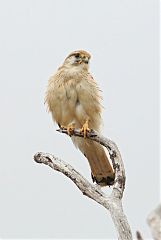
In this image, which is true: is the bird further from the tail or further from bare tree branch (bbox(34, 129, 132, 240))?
bare tree branch (bbox(34, 129, 132, 240))

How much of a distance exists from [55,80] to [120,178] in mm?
1743

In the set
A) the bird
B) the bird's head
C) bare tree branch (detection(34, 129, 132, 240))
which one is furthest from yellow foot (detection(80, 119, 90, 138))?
the bird's head

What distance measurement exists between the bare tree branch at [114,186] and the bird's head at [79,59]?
57.0 inches

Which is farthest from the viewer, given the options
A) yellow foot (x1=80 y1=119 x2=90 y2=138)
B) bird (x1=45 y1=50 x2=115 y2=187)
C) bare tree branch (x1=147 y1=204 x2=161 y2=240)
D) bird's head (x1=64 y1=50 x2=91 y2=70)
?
bird's head (x1=64 y1=50 x2=91 y2=70)

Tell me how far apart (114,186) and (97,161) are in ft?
4.21

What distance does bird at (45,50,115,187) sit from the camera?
603cm

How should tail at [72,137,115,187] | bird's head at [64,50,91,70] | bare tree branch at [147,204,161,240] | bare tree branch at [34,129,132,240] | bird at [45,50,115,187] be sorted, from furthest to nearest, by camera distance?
bird's head at [64,50,91,70] < bird at [45,50,115,187] < tail at [72,137,115,187] < bare tree branch at [34,129,132,240] < bare tree branch at [147,204,161,240]

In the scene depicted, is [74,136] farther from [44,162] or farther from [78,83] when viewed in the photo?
[44,162]

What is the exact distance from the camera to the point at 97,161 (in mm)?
6121

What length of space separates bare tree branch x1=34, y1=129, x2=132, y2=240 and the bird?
0.90 metres

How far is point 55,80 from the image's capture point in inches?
244

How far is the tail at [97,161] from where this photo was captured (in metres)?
5.88

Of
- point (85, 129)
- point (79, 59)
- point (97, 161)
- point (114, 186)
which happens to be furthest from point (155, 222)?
point (79, 59)

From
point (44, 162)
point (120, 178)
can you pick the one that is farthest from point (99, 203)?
point (44, 162)
